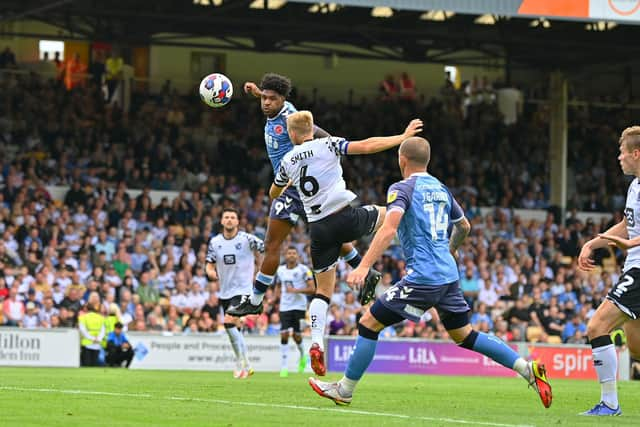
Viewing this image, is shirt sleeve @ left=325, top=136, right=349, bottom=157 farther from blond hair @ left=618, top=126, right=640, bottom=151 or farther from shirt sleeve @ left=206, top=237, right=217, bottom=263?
shirt sleeve @ left=206, top=237, right=217, bottom=263

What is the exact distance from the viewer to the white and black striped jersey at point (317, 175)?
13.4 metres

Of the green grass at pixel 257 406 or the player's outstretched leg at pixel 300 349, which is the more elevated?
the green grass at pixel 257 406

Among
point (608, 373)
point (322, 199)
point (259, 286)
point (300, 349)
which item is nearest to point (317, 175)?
point (322, 199)

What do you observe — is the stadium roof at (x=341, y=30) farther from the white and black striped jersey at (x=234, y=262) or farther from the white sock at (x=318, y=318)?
the white sock at (x=318, y=318)

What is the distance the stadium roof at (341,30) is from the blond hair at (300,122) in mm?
19701

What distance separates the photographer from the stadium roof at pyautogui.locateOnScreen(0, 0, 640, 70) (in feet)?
118

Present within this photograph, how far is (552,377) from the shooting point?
27.9 m

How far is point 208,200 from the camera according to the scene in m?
33.7

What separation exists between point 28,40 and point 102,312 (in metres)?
13.6

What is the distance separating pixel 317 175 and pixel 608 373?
12.5 ft

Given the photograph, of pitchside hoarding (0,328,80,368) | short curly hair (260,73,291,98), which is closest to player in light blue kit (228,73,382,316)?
short curly hair (260,73,291,98)

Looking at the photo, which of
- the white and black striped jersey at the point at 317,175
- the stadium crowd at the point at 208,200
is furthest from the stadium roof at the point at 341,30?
the white and black striped jersey at the point at 317,175

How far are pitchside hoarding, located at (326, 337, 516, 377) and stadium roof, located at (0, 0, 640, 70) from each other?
33.1ft

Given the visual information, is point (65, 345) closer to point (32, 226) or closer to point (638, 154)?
point (32, 226)
